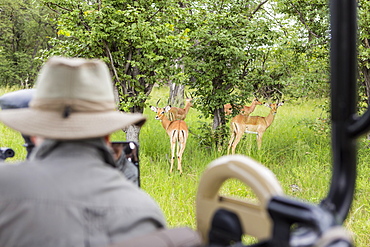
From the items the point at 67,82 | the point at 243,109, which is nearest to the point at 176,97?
the point at 243,109

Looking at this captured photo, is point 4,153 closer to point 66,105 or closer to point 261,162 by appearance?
point 66,105

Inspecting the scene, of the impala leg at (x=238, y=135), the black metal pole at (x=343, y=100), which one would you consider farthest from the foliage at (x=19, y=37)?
the black metal pole at (x=343, y=100)

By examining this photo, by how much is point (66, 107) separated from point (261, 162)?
5834 mm

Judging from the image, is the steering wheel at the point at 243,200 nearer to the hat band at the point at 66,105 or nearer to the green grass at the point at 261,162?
the hat band at the point at 66,105

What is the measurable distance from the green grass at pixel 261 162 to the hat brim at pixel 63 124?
10.0 ft

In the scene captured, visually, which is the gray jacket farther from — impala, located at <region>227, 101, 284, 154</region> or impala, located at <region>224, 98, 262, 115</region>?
impala, located at <region>224, 98, 262, 115</region>

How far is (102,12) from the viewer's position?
5.85 m

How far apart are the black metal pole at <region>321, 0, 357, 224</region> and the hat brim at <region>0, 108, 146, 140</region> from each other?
537mm

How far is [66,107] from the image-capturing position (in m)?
1.06

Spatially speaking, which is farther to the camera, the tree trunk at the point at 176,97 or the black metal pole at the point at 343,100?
the tree trunk at the point at 176,97

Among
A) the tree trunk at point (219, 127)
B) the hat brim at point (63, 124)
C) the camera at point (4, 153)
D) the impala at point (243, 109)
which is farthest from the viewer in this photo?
the impala at point (243, 109)

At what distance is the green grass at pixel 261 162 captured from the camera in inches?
174

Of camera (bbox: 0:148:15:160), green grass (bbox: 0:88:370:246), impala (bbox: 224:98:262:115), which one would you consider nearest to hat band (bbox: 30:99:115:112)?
camera (bbox: 0:148:15:160)

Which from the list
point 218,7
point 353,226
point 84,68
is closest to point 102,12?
point 218,7
